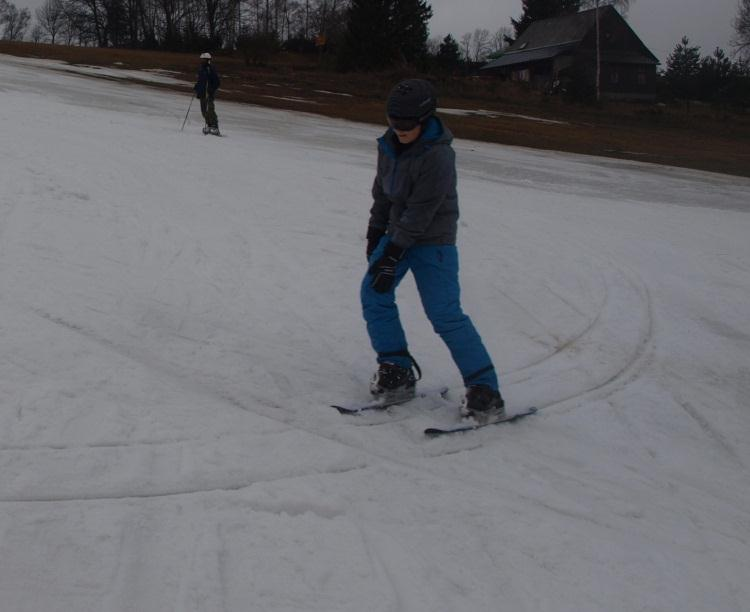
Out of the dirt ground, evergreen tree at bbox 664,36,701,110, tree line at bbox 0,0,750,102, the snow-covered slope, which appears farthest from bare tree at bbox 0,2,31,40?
the snow-covered slope

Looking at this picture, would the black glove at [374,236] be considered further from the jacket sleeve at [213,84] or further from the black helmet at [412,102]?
the jacket sleeve at [213,84]

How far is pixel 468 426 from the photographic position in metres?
4.03

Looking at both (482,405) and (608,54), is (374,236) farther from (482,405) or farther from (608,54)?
(608,54)

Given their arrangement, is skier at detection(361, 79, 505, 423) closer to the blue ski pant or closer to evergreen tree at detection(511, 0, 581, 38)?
the blue ski pant

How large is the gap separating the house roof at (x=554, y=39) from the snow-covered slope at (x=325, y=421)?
42.8 meters

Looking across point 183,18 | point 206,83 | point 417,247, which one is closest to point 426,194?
point 417,247

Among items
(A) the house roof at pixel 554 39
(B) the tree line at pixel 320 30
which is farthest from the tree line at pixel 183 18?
(A) the house roof at pixel 554 39

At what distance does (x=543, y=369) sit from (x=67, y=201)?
527 cm

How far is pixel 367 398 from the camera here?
440 centimetres

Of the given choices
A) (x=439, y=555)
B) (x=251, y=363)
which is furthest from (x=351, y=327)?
(x=439, y=555)

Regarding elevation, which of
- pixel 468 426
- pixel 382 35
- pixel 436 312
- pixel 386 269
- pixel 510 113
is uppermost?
pixel 382 35

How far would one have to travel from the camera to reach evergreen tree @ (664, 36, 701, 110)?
146ft

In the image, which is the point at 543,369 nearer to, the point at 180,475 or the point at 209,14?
the point at 180,475

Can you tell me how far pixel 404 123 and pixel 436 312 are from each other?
3.38 feet
